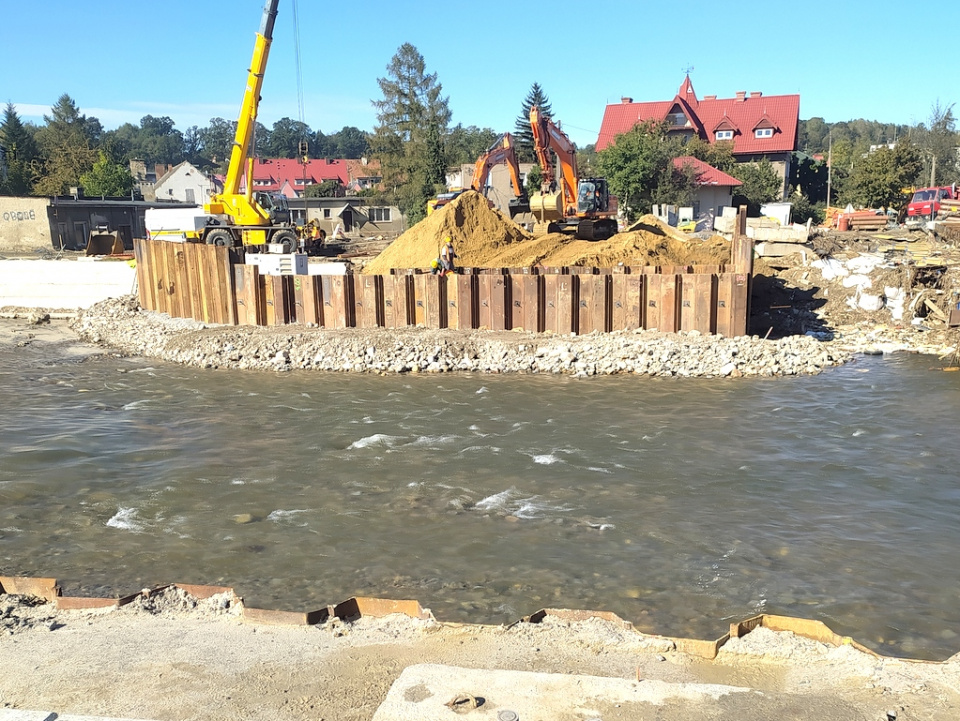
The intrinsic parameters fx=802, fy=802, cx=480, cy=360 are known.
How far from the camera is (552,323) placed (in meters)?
16.3

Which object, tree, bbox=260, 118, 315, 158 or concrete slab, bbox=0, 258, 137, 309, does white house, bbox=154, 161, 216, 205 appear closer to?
concrete slab, bbox=0, 258, 137, 309

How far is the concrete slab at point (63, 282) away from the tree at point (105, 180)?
4450 cm

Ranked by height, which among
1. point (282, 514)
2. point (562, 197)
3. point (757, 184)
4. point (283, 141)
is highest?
point (283, 141)

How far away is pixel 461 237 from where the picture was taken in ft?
76.1

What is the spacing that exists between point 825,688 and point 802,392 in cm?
937

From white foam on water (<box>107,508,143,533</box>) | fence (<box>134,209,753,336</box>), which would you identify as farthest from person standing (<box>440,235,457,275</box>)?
white foam on water (<box>107,508,143,533</box>)

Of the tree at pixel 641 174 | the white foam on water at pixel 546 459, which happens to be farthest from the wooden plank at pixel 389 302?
the tree at pixel 641 174

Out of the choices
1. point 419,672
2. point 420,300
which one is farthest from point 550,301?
point 419,672

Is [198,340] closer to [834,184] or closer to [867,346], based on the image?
[867,346]

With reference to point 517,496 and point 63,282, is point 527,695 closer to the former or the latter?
point 517,496

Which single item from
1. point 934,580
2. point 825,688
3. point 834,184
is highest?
point 834,184

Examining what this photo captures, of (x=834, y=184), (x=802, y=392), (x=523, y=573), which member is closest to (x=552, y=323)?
(x=802, y=392)

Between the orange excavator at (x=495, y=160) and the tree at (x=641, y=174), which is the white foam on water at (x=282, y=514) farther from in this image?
the tree at (x=641, y=174)

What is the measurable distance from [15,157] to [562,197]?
6302 cm
